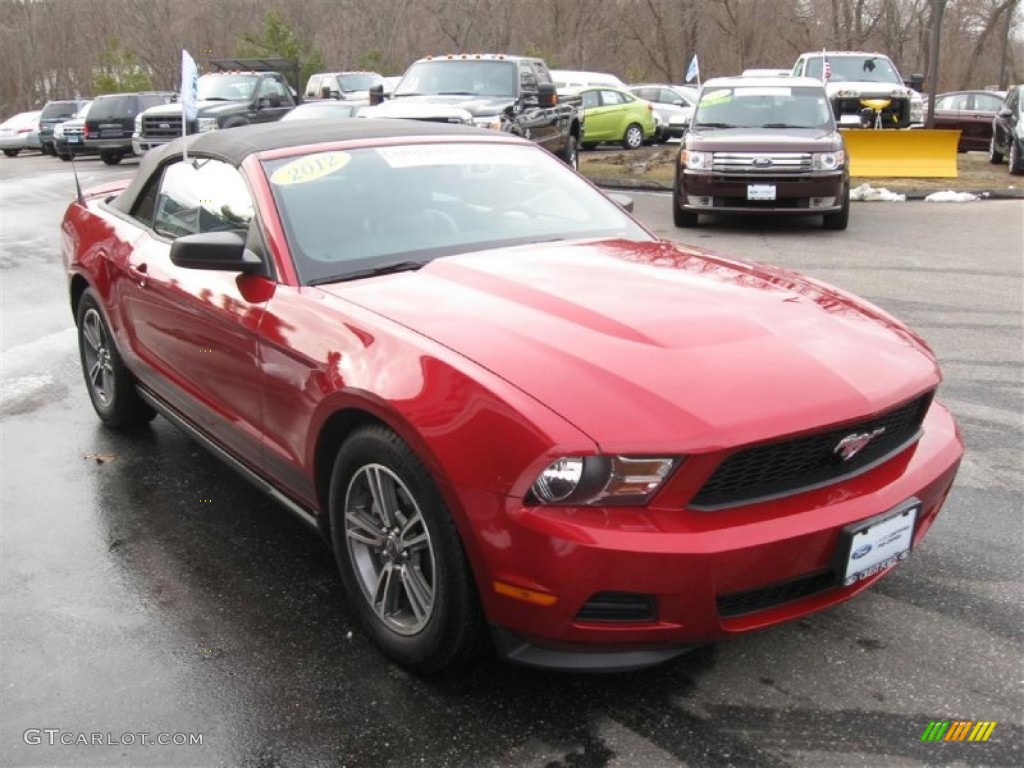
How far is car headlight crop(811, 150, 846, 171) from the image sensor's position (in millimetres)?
11141

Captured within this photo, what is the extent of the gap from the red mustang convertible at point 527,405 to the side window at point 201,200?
28mm

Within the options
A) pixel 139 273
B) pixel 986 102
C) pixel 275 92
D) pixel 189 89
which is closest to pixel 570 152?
pixel 275 92

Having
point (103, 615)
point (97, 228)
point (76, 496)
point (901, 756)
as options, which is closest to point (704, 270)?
point (901, 756)

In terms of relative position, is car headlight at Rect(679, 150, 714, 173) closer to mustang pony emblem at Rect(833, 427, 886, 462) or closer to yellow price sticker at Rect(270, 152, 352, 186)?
yellow price sticker at Rect(270, 152, 352, 186)

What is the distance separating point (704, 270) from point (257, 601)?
2.01 meters

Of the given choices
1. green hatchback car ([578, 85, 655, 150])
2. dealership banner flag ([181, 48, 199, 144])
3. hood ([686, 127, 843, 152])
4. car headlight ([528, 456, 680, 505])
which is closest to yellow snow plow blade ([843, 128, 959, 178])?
hood ([686, 127, 843, 152])

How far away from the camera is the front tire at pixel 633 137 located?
969 inches

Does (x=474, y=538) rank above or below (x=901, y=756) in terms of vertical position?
above

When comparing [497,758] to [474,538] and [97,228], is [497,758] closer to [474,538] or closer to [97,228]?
[474,538]

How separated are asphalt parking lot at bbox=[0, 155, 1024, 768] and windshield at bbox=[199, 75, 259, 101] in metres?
19.3

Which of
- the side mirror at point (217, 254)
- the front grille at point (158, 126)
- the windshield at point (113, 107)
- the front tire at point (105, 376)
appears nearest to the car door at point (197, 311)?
the side mirror at point (217, 254)

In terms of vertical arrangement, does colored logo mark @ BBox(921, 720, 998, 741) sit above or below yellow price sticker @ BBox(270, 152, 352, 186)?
below

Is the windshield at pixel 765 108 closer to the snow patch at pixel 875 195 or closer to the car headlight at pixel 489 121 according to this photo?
the snow patch at pixel 875 195

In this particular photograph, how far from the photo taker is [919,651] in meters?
3.05
